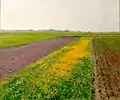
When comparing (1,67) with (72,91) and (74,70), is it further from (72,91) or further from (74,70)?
(72,91)

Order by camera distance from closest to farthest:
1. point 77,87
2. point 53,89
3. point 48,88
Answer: point 53,89 → point 48,88 → point 77,87

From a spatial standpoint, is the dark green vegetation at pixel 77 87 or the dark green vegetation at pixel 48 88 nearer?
the dark green vegetation at pixel 48 88

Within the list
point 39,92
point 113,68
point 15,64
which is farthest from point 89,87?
point 15,64

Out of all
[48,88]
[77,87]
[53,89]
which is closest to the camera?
[53,89]

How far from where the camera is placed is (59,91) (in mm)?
16188

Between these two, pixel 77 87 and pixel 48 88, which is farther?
pixel 77 87

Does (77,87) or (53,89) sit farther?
(77,87)

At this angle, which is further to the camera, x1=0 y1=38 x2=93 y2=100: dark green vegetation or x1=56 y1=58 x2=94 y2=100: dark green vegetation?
x1=56 y1=58 x2=94 y2=100: dark green vegetation

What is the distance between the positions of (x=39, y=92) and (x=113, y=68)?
11.5 metres

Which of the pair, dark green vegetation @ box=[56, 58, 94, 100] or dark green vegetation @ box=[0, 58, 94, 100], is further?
dark green vegetation @ box=[56, 58, 94, 100]

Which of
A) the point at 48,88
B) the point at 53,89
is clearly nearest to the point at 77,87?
the point at 53,89

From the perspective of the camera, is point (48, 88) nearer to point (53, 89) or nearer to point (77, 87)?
point (53, 89)

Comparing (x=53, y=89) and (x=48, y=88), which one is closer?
(x=53, y=89)

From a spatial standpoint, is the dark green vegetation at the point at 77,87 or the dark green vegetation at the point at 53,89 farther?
the dark green vegetation at the point at 77,87
